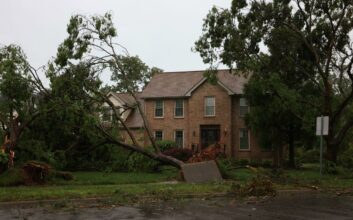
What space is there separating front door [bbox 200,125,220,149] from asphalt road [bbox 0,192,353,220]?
2596 cm

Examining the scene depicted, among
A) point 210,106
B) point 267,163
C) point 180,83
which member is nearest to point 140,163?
point 267,163

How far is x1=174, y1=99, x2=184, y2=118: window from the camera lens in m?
42.1

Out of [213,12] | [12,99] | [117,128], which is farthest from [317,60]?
[12,99]

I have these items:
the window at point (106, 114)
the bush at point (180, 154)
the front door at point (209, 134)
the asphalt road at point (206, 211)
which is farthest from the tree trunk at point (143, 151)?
the front door at point (209, 134)

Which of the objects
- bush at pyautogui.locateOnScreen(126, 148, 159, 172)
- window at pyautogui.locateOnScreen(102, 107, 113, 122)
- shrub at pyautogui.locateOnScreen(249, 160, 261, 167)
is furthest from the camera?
shrub at pyautogui.locateOnScreen(249, 160, 261, 167)

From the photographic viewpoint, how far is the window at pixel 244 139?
3978 centimetres

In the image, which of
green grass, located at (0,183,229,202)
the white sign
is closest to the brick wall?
the white sign

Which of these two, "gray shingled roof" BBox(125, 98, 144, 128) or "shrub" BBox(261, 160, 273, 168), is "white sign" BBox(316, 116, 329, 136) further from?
"gray shingled roof" BBox(125, 98, 144, 128)

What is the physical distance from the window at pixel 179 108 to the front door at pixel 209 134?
2.22 m

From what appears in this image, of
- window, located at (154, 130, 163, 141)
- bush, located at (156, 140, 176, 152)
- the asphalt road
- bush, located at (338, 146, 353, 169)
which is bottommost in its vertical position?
the asphalt road

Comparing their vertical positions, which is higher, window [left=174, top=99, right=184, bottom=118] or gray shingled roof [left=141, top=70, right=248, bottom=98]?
gray shingled roof [left=141, top=70, right=248, bottom=98]

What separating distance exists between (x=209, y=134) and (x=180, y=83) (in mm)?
5299

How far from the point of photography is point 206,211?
1180 centimetres

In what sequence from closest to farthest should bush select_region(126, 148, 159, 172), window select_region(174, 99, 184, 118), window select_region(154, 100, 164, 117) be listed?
1. bush select_region(126, 148, 159, 172)
2. window select_region(174, 99, 184, 118)
3. window select_region(154, 100, 164, 117)
